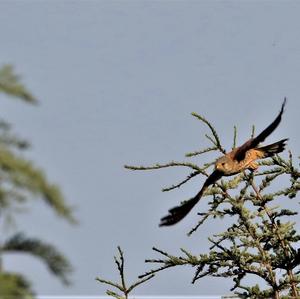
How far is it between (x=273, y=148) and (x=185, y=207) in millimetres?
1281

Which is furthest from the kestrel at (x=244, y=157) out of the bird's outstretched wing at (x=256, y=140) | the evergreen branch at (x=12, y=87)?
the evergreen branch at (x=12, y=87)

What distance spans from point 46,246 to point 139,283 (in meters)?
3.25

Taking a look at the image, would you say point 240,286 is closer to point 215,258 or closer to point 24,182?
point 215,258

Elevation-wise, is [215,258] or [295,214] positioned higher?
[295,214]

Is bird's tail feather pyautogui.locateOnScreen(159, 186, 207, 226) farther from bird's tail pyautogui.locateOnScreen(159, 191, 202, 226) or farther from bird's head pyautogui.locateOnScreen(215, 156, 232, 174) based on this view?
bird's head pyautogui.locateOnScreen(215, 156, 232, 174)

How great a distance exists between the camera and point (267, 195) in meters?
5.73

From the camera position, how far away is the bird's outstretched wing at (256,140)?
17.2ft

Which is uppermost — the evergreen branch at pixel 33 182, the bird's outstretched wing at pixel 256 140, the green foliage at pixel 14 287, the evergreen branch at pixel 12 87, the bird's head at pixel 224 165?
the bird's outstretched wing at pixel 256 140

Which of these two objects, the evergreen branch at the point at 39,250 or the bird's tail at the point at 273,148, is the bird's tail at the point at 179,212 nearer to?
the bird's tail at the point at 273,148

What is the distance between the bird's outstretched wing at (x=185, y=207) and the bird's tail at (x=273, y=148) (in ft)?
1.91

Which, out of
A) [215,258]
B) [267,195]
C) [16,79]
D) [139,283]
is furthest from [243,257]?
[16,79]

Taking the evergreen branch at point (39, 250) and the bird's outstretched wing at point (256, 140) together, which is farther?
the bird's outstretched wing at point (256, 140)

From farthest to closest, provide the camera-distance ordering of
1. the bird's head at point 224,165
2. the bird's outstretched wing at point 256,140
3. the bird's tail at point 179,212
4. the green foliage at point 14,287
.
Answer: the bird's head at point 224,165
the bird's outstretched wing at point 256,140
the bird's tail at point 179,212
the green foliage at point 14,287

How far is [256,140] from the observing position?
5371mm
